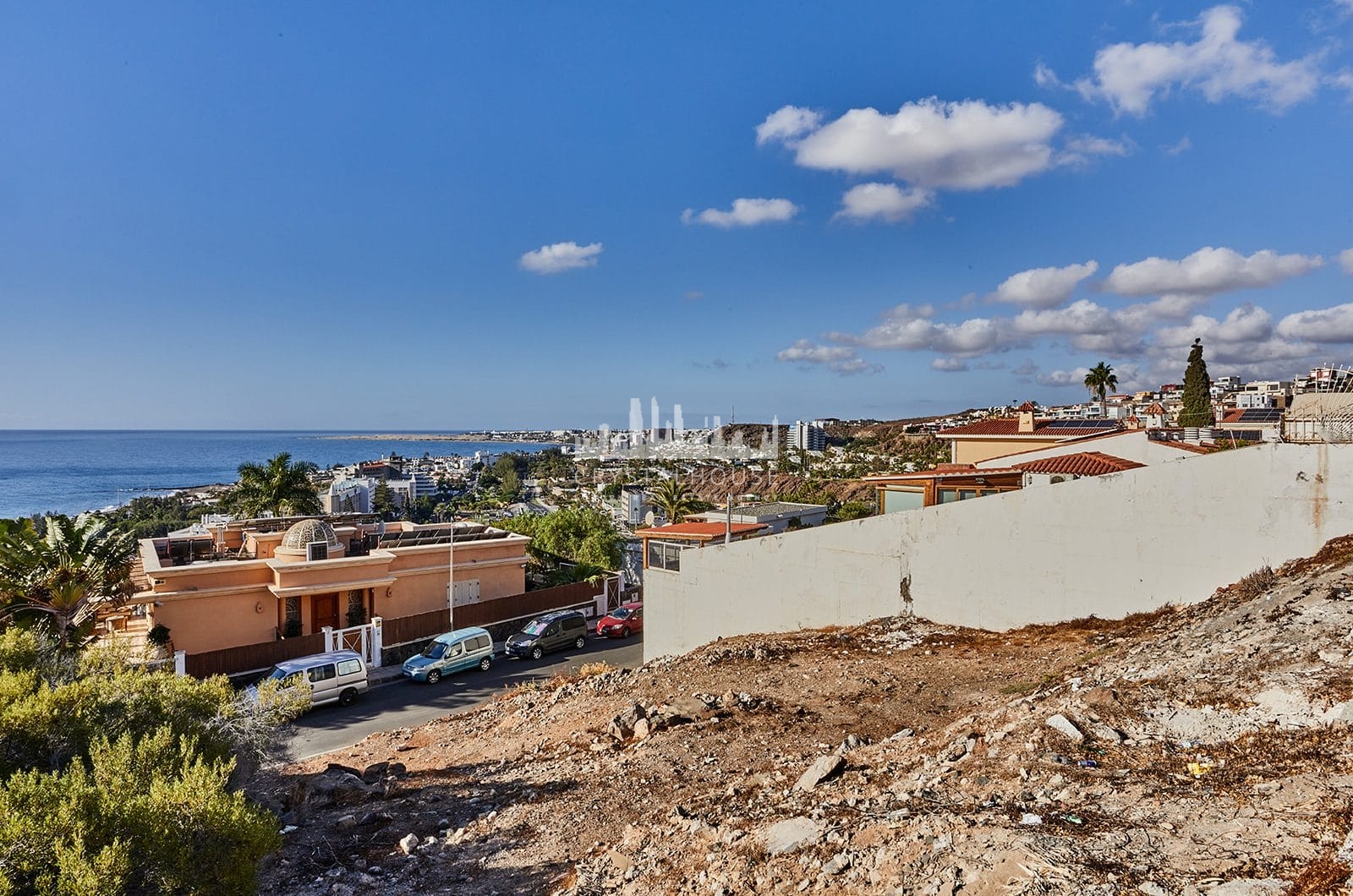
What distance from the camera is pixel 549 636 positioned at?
24.0 m

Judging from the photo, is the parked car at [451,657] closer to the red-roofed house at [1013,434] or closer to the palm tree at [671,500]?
the red-roofed house at [1013,434]

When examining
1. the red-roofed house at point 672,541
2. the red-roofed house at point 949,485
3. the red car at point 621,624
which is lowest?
the red car at point 621,624

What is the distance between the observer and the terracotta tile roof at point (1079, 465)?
16.4 meters

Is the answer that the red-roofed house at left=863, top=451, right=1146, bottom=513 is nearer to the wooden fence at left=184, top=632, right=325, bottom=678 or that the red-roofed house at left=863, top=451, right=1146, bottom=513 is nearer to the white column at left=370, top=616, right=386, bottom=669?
the white column at left=370, top=616, right=386, bottom=669

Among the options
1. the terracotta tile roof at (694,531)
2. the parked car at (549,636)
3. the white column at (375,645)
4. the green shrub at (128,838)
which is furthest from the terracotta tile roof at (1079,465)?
the white column at (375,645)

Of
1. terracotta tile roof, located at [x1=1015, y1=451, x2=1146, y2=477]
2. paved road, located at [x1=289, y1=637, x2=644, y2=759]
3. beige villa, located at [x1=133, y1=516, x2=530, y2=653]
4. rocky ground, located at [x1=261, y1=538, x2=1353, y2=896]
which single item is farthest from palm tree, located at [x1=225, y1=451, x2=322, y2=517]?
terracotta tile roof, located at [x1=1015, y1=451, x2=1146, y2=477]

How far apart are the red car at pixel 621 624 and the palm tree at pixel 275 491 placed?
54.9 feet

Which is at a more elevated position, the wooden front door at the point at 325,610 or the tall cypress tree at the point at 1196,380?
the tall cypress tree at the point at 1196,380

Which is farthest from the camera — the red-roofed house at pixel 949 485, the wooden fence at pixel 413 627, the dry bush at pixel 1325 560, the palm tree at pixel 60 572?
the wooden fence at pixel 413 627

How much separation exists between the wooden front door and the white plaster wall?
578 inches

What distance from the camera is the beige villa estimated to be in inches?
850

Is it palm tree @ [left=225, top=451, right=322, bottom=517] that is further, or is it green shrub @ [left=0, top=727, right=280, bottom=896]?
palm tree @ [left=225, top=451, right=322, bottom=517]

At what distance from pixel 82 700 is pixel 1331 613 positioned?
13.3 m

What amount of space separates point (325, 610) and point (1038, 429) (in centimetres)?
2906
